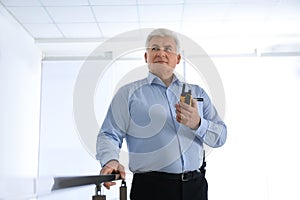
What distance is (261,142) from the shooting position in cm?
511

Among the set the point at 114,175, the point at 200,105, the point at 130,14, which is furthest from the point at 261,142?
the point at 114,175

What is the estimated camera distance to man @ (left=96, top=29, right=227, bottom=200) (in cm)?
150

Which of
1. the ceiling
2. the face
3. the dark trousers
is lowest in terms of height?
the dark trousers

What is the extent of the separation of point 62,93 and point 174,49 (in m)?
3.93

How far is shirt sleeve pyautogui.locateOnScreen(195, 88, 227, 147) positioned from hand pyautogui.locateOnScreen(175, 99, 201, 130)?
50mm

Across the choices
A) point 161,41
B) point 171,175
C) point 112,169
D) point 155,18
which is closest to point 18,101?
point 155,18

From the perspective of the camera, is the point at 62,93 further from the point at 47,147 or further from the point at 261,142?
the point at 261,142

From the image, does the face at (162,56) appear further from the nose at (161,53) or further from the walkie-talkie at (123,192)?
the walkie-talkie at (123,192)

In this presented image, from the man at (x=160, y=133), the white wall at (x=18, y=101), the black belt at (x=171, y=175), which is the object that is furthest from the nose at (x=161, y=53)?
the white wall at (x=18, y=101)

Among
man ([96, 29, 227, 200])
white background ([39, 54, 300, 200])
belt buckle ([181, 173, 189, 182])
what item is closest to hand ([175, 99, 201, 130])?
man ([96, 29, 227, 200])

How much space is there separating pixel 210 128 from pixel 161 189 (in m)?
0.32

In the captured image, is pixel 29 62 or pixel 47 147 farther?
pixel 47 147

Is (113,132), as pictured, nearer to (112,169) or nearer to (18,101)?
(112,169)

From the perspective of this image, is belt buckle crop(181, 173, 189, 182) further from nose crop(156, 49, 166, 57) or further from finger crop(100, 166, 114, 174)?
nose crop(156, 49, 166, 57)
